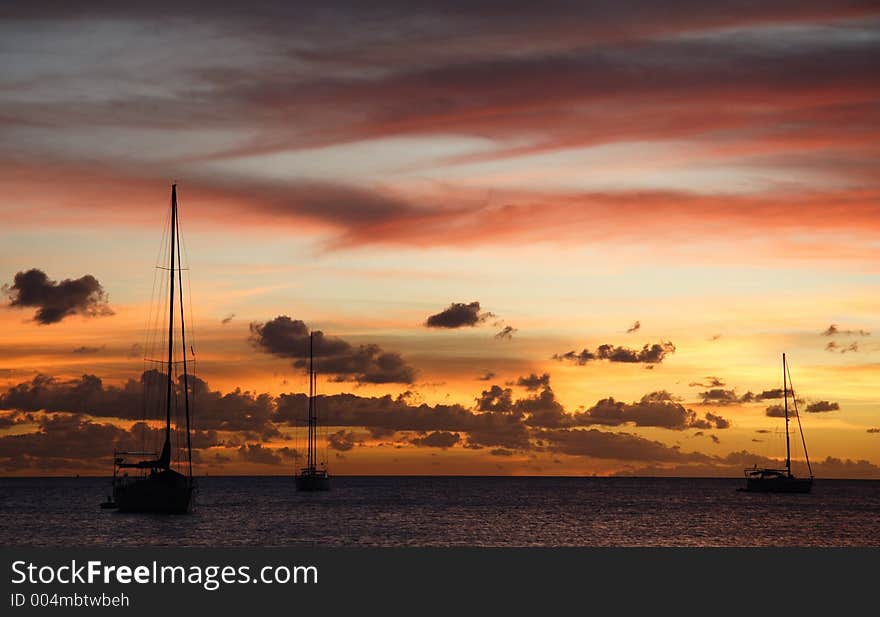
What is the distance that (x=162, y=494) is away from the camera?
99938 millimetres

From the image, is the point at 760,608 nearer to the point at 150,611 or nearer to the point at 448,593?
the point at 448,593

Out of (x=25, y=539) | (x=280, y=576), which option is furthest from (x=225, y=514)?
(x=280, y=576)

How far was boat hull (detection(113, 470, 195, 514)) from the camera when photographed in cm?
10000

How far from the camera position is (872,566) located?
42.4 meters

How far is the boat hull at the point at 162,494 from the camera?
100m

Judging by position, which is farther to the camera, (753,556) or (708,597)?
(753,556)

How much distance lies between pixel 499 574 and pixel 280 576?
8303mm

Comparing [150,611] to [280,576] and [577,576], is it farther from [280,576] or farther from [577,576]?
[577,576]

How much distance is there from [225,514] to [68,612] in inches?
4305

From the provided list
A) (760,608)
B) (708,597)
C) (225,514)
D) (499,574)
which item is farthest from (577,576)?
(225,514)

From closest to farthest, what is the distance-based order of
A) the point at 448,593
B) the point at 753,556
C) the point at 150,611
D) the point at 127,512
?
the point at 150,611
the point at 448,593
the point at 753,556
the point at 127,512

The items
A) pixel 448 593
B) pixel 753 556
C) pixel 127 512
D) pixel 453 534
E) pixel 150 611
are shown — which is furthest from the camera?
pixel 453 534

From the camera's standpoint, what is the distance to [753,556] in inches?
1834

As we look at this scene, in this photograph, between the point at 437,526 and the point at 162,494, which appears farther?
the point at 437,526
